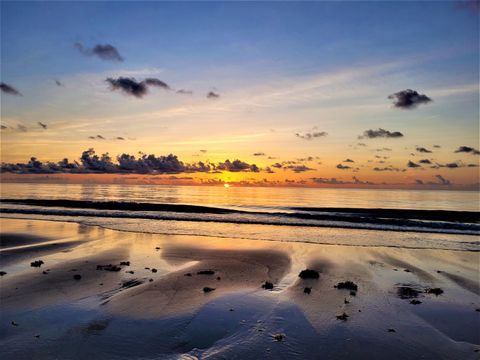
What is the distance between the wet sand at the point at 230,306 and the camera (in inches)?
451

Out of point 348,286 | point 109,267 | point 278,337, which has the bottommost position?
point 109,267

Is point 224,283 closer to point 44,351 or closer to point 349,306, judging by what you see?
point 349,306

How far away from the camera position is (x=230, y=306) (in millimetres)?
15539

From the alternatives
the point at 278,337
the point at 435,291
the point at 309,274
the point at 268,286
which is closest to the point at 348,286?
the point at 309,274

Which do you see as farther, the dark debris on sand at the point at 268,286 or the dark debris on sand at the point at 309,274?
the dark debris on sand at the point at 309,274

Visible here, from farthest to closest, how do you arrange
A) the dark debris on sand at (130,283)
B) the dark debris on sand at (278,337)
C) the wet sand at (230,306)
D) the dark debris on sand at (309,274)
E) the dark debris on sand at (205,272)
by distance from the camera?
the dark debris on sand at (205,272) < the dark debris on sand at (309,274) < the dark debris on sand at (130,283) < the dark debris on sand at (278,337) < the wet sand at (230,306)

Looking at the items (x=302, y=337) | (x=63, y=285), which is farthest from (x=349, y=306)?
(x=63, y=285)

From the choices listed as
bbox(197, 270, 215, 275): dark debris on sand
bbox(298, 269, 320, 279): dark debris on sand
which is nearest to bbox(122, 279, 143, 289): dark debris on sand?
bbox(197, 270, 215, 275): dark debris on sand

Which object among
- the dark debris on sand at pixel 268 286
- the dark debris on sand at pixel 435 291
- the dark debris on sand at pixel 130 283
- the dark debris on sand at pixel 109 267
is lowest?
the dark debris on sand at pixel 109 267

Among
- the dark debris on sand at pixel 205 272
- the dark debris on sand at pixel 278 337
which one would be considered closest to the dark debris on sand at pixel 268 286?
the dark debris on sand at pixel 205 272

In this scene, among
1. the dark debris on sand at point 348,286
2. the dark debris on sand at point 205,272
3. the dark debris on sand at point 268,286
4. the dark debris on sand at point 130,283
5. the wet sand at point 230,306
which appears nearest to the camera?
the wet sand at point 230,306

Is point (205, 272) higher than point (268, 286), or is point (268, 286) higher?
point (268, 286)

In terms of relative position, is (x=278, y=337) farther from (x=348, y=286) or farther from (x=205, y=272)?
(x=205, y=272)

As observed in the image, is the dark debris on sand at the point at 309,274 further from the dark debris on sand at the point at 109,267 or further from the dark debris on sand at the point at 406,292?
the dark debris on sand at the point at 109,267
